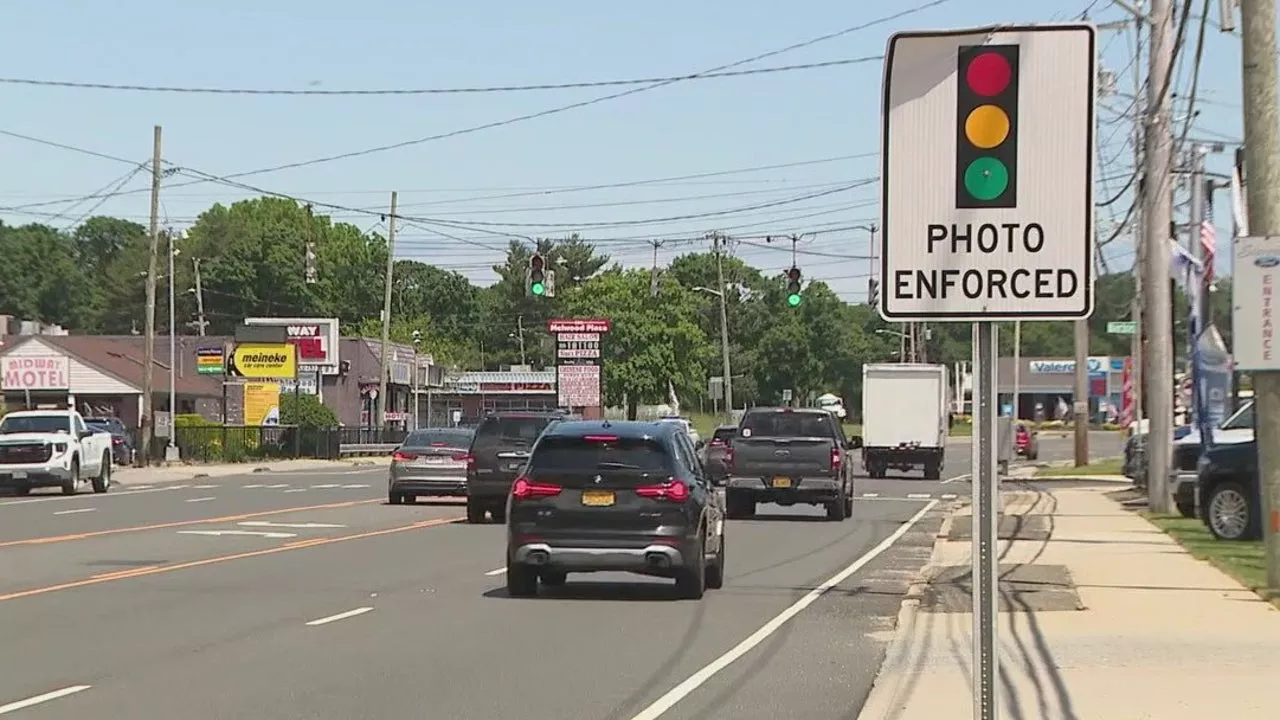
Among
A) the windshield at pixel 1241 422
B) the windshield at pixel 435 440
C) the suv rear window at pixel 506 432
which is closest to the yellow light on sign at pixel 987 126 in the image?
the windshield at pixel 1241 422

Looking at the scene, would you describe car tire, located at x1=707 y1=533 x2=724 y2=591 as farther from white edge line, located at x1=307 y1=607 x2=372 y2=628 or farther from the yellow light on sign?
the yellow light on sign

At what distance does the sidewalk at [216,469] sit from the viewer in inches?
2045

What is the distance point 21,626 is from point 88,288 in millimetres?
146278

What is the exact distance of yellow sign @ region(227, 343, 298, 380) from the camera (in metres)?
84.8

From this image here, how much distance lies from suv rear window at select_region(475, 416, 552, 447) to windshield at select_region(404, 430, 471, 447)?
4528 millimetres

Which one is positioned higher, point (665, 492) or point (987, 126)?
point (987, 126)

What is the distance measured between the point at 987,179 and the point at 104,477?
128ft

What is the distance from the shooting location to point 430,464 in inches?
1426

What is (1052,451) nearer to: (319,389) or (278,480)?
(319,389)

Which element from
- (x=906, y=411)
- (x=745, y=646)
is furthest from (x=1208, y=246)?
(x=906, y=411)

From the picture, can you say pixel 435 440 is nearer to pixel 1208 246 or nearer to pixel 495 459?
pixel 495 459

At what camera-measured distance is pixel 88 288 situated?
15588 centimetres

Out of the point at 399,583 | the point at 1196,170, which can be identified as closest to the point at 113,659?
the point at 399,583

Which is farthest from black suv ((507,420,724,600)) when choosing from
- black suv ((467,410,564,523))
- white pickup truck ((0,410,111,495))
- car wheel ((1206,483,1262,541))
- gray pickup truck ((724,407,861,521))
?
white pickup truck ((0,410,111,495))
